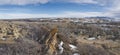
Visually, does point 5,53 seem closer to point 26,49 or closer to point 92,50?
point 26,49

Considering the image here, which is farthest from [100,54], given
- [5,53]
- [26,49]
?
[5,53]

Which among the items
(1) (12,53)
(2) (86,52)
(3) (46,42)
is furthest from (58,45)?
(1) (12,53)

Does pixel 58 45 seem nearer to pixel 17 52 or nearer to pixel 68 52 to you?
pixel 68 52

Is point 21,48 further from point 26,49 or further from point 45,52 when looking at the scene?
point 45,52

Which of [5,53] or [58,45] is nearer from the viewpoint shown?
[5,53]

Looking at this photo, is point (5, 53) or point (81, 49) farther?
point (81, 49)

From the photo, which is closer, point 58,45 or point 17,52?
point 17,52

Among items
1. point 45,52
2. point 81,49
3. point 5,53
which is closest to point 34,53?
point 45,52
